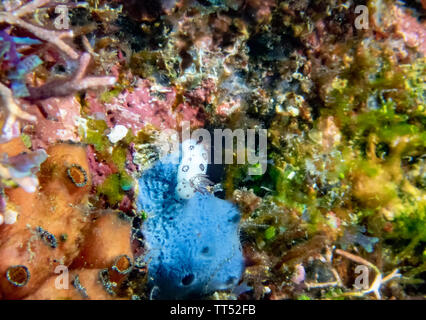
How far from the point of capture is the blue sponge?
2.64 m

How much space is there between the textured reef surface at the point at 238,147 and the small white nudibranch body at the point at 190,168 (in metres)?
0.02

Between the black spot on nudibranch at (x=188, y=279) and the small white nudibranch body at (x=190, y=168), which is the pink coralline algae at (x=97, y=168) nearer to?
the small white nudibranch body at (x=190, y=168)

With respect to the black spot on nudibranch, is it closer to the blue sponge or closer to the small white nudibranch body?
the blue sponge

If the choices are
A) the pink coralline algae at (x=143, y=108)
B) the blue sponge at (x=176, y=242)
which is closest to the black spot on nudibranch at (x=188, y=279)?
the blue sponge at (x=176, y=242)

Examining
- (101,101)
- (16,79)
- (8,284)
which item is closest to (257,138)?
(101,101)

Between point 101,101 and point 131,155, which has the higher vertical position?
point 101,101

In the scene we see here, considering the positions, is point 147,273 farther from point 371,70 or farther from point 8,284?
point 371,70

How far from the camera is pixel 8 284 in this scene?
1860mm

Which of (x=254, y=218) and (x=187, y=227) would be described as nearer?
(x=187, y=227)

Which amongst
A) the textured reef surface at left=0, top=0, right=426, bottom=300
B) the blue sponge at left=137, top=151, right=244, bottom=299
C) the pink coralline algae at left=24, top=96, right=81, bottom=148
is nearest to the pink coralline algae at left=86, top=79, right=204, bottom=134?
the textured reef surface at left=0, top=0, right=426, bottom=300

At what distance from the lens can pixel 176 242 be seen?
8.71 ft
